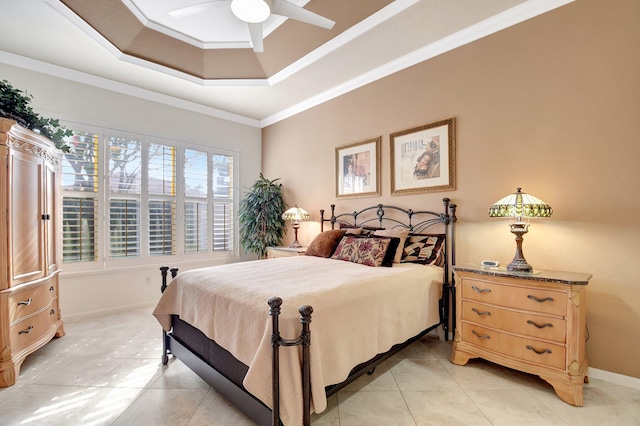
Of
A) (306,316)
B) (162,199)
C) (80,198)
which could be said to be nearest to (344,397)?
(306,316)

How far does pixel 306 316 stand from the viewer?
4.46 feet

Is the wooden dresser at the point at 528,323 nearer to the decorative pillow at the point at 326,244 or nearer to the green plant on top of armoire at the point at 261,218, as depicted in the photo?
the decorative pillow at the point at 326,244

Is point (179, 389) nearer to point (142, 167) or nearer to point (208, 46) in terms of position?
point (142, 167)

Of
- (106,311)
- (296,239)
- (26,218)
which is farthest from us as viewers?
(296,239)

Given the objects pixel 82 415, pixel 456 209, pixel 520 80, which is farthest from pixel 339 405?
pixel 520 80

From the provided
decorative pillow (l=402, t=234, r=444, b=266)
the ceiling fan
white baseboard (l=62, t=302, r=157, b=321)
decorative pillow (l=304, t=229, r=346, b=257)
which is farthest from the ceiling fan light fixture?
white baseboard (l=62, t=302, r=157, b=321)

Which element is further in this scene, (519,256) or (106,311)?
(106,311)

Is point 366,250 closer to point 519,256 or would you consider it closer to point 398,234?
point 398,234

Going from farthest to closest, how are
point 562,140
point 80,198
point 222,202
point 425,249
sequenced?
1. point 222,202
2. point 80,198
3. point 425,249
4. point 562,140

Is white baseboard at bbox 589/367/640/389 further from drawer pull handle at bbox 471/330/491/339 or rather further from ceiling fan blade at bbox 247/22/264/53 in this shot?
ceiling fan blade at bbox 247/22/264/53

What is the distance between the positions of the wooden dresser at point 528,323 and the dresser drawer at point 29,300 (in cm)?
362

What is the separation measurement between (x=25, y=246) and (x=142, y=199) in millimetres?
1762

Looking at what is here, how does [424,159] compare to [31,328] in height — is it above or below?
above

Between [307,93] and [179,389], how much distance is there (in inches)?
155
